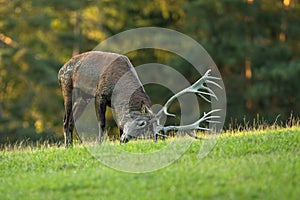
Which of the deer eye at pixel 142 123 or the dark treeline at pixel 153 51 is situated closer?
the deer eye at pixel 142 123

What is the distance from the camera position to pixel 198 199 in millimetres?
8336

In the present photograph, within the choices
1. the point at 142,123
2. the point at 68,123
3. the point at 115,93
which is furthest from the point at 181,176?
the point at 68,123

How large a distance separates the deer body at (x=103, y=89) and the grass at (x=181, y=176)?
1456 millimetres

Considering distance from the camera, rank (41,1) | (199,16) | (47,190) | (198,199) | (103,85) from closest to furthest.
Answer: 1. (198,199)
2. (47,190)
3. (103,85)
4. (199,16)
5. (41,1)

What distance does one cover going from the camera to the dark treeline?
32469 mm

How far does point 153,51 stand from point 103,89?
2390cm

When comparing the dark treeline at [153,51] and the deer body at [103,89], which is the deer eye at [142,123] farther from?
the dark treeline at [153,51]

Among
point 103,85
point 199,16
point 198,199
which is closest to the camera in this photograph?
point 198,199

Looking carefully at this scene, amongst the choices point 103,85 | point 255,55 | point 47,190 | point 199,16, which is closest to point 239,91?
point 255,55

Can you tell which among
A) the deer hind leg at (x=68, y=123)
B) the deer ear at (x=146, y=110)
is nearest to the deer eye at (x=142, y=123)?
the deer ear at (x=146, y=110)

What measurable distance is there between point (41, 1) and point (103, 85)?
985 inches

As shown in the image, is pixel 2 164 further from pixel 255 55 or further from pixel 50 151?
pixel 255 55

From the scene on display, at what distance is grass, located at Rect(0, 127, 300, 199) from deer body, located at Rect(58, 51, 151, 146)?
1456 mm

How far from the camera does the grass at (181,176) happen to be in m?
8.59
